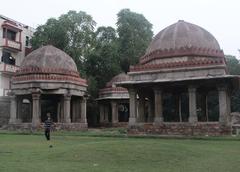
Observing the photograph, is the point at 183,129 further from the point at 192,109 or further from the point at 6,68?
the point at 6,68

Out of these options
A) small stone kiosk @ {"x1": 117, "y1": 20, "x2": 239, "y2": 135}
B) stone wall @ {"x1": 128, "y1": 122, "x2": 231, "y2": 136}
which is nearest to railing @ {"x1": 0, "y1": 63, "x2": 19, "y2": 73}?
small stone kiosk @ {"x1": 117, "y1": 20, "x2": 239, "y2": 135}

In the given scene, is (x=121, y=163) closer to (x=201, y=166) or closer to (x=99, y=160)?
(x=99, y=160)

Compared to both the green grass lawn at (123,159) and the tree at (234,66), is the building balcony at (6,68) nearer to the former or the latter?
the tree at (234,66)

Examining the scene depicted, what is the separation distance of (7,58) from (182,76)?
2440 centimetres

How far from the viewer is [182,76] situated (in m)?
21.4

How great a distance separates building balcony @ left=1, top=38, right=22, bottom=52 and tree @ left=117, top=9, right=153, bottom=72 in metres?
11.4

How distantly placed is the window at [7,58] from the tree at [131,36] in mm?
12041

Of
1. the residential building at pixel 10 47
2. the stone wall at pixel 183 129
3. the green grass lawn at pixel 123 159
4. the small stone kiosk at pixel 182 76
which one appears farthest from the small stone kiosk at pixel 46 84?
the green grass lawn at pixel 123 159

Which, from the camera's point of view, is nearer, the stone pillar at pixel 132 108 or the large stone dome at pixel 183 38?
the stone pillar at pixel 132 108

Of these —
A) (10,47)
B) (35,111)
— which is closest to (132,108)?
(35,111)

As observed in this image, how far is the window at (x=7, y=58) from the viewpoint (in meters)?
39.5

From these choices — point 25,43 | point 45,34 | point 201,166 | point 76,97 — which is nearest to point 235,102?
point 76,97

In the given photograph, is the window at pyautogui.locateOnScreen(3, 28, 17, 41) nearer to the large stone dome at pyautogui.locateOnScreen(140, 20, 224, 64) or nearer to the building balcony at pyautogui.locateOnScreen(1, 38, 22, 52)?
the building balcony at pyautogui.locateOnScreen(1, 38, 22, 52)

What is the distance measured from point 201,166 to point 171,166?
0.74 m
